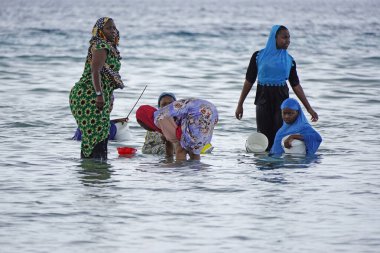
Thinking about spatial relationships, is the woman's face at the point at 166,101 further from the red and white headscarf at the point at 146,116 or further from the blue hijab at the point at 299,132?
the blue hijab at the point at 299,132

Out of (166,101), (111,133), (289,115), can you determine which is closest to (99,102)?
(166,101)

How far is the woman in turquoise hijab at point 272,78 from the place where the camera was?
36.4ft

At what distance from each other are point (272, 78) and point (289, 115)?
428mm

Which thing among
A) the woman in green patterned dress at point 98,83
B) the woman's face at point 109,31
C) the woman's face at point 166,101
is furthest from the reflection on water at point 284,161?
the woman's face at point 109,31

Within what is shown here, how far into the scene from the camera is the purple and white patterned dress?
10461 millimetres

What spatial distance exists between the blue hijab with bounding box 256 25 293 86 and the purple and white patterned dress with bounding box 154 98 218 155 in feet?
3.08

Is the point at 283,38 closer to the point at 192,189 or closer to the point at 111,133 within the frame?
the point at 192,189

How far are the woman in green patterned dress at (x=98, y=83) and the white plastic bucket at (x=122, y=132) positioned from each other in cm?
206

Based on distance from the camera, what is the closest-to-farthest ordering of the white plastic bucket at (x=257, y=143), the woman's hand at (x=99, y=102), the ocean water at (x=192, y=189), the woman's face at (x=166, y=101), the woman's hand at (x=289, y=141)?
the ocean water at (x=192, y=189)
the woman's hand at (x=99, y=102)
the woman's face at (x=166, y=101)
the woman's hand at (x=289, y=141)
the white plastic bucket at (x=257, y=143)

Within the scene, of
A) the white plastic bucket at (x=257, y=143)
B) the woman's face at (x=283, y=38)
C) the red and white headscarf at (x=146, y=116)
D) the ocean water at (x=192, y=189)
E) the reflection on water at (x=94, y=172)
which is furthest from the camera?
the white plastic bucket at (x=257, y=143)

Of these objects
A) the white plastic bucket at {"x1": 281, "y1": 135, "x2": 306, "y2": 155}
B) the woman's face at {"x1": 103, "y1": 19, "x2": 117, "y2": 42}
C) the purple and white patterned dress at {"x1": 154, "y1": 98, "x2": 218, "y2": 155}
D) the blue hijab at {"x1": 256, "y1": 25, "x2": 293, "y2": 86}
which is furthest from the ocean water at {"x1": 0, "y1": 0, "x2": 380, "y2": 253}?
the woman's face at {"x1": 103, "y1": 19, "x2": 117, "y2": 42}

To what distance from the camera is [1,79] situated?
865 inches

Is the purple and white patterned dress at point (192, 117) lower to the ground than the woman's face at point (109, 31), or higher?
lower

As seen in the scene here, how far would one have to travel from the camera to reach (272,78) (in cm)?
1122
